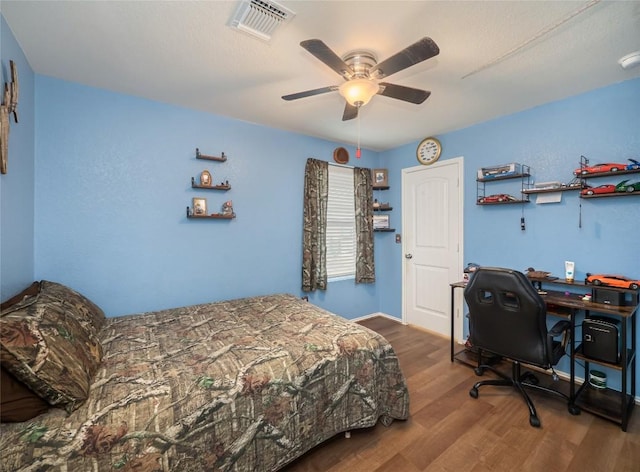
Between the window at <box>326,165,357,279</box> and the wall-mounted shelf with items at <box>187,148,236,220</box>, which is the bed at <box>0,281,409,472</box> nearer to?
the wall-mounted shelf with items at <box>187,148,236,220</box>

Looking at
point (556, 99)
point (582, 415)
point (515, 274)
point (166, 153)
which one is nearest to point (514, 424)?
point (582, 415)

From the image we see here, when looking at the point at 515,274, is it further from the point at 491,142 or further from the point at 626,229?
the point at 491,142

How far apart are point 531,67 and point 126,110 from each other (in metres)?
3.35

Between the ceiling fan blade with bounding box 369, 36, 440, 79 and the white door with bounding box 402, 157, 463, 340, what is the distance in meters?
2.14

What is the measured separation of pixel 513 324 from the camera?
2.00 m

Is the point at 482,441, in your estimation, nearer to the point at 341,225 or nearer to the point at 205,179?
the point at 341,225

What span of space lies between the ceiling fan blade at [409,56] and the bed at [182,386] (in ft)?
5.66

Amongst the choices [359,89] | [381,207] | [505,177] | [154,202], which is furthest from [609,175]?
[154,202]

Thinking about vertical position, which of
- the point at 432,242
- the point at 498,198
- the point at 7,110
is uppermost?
the point at 7,110

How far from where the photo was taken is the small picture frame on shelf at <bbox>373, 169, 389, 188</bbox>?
410 centimetres

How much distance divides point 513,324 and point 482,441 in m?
0.82

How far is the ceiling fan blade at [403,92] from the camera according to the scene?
5.73 ft

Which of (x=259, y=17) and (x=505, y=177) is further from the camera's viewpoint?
(x=505, y=177)

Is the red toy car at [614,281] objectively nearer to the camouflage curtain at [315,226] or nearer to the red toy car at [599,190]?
the red toy car at [599,190]
